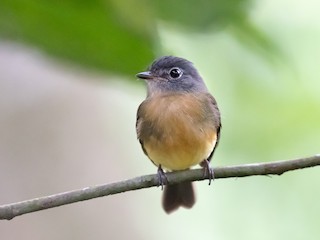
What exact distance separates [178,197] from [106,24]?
2.09 m

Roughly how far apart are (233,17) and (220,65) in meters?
0.49

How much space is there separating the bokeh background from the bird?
10 centimetres

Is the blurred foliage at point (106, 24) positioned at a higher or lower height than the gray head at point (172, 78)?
higher

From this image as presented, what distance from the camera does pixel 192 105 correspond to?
3.08m

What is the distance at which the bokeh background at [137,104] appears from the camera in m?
1.28

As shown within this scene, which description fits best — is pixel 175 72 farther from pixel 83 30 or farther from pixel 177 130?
pixel 83 30

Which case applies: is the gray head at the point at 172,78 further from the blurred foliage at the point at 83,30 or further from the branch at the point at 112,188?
the blurred foliage at the point at 83,30

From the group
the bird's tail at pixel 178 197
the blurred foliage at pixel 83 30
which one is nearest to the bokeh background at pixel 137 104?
the blurred foliage at pixel 83 30

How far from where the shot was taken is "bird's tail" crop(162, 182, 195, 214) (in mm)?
3242

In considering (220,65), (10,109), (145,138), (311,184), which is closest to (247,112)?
(220,65)

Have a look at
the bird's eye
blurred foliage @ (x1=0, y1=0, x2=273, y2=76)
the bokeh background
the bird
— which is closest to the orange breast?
the bird

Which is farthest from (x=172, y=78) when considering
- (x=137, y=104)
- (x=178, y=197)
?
(x=137, y=104)

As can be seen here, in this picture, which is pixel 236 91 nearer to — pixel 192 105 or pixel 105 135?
pixel 192 105

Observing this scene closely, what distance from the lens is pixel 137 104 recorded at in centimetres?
448
